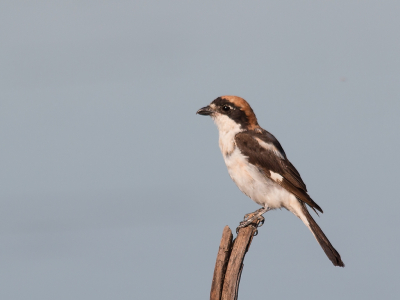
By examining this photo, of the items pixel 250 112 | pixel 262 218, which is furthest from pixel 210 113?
pixel 262 218

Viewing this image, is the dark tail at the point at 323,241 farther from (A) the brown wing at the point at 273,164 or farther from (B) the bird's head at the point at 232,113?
(B) the bird's head at the point at 232,113

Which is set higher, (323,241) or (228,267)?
(323,241)

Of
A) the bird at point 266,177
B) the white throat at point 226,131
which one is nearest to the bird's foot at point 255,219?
the bird at point 266,177

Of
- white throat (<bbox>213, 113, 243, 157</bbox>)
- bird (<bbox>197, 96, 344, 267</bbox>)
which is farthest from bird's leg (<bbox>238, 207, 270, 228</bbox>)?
white throat (<bbox>213, 113, 243, 157</bbox>)

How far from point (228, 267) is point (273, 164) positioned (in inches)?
73.4

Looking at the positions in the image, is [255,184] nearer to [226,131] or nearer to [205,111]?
[226,131]

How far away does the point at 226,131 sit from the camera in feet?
26.6

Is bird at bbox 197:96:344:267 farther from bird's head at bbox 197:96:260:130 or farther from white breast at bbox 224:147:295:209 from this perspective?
bird's head at bbox 197:96:260:130

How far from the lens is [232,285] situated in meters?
6.30

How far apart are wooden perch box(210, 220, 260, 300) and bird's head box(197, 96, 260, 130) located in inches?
83.2

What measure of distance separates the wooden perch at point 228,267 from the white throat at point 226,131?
5.06ft

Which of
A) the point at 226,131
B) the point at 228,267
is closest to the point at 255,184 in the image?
the point at 226,131

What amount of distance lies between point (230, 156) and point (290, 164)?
968 millimetres

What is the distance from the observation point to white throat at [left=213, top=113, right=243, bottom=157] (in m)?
7.75
